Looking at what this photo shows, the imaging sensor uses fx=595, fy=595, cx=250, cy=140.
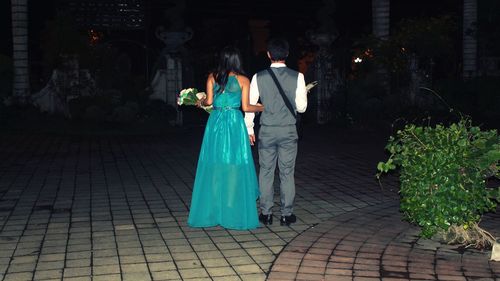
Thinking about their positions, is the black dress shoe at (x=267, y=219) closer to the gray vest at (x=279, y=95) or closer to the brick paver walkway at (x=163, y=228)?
the brick paver walkway at (x=163, y=228)

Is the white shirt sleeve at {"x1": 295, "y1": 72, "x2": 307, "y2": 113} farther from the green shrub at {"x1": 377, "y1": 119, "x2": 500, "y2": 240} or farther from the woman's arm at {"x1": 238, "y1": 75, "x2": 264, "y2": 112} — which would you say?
the green shrub at {"x1": 377, "y1": 119, "x2": 500, "y2": 240}

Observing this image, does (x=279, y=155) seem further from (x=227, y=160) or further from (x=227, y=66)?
(x=227, y=66)

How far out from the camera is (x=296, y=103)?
589cm

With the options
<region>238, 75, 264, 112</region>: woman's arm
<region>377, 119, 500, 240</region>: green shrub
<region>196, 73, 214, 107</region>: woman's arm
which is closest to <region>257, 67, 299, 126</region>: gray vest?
<region>238, 75, 264, 112</region>: woman's arm

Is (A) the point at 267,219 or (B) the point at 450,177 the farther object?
(A) the point at 267,219

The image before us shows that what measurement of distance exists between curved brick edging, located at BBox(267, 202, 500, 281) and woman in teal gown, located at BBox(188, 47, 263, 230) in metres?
0.70

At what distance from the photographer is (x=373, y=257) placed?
16.7 feet

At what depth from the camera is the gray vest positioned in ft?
19.2

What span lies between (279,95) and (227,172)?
926 mm

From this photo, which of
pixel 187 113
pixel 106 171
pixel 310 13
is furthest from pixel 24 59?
pixel 310 13

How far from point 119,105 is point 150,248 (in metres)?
12.1

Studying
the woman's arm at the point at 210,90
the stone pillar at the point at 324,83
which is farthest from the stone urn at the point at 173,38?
the woman's arm at the point at 210,90

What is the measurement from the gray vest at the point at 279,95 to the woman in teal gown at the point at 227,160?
13cm

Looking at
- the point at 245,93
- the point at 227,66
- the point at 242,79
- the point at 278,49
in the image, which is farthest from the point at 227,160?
the point at 278,49
